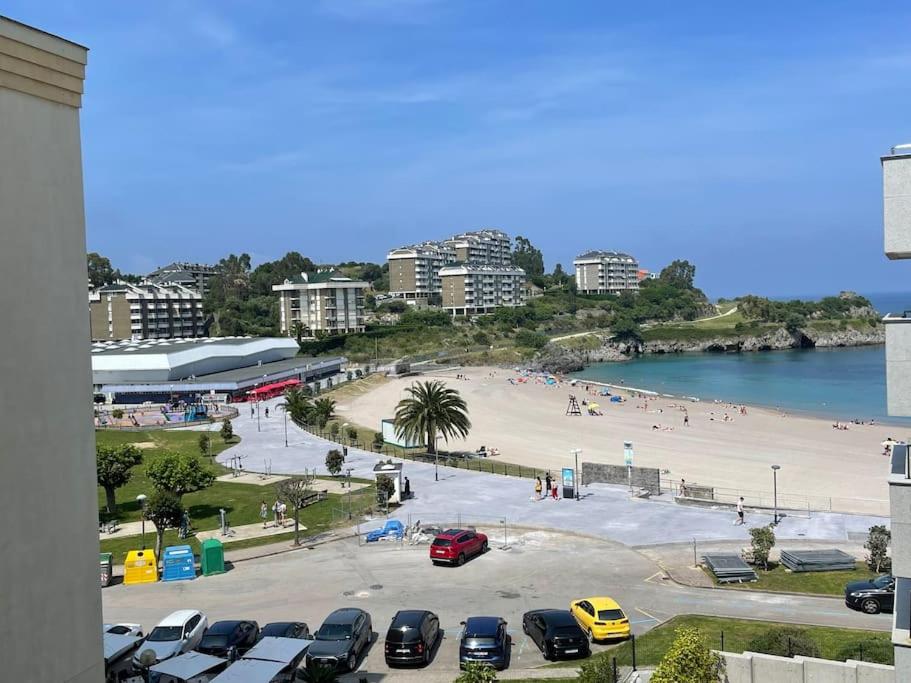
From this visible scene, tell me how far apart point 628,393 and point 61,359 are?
260ft

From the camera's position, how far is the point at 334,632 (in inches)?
644

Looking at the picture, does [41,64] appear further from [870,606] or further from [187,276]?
[187,276]

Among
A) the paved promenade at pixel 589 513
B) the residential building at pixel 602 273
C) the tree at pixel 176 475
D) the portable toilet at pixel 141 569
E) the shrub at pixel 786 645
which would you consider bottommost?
the paved promenade at pixel 589 513

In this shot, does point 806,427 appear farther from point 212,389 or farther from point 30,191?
point 30,191

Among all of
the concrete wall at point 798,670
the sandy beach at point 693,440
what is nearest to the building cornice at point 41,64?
the concrete wall at point 798,670

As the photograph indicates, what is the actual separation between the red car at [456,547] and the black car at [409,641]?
6.04 meters

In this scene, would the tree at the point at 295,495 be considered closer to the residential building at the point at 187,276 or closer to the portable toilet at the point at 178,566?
the portable toilet at the point at 178,566

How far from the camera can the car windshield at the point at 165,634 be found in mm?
16594

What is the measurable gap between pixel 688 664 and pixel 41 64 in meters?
10.5

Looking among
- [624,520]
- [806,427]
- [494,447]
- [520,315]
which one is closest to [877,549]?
[624,520]

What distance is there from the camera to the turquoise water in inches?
2903

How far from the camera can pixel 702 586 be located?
66.6 ft

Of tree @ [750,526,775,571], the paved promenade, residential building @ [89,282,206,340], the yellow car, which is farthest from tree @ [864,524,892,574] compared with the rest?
residential building @ [89,282,206,340]

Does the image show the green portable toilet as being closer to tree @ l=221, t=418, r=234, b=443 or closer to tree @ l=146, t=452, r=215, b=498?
tree @ l=146, t=452, r=215, b=498
